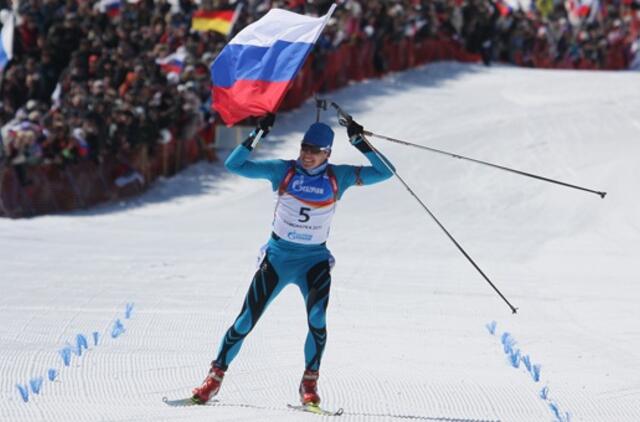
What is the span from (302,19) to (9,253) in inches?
258

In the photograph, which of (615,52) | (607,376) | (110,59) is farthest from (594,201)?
(615,52)

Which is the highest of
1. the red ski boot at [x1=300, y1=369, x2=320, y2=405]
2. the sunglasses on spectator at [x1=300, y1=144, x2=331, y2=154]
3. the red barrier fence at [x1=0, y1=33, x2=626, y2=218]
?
the sunglasses on spectator at [x1=300, y1=144, x2=331, y2=154]

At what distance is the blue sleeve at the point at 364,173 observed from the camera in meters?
8.43

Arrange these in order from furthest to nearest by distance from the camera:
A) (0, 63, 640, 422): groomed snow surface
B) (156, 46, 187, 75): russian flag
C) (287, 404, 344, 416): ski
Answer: (156, 46, 187, 75): russian flag
(0, 63, 640, 422): groomed snow surface
(287, 404, 344, 416): ski

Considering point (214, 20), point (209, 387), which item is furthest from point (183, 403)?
point (214, 20)

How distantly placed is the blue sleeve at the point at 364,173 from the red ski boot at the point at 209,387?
1.38m

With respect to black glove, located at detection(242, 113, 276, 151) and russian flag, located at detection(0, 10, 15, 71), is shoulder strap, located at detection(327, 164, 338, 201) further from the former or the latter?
russian flag, located at detection(0, 10, 15, 71)

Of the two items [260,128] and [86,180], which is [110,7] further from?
[260,128]

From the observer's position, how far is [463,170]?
21766 millimetres

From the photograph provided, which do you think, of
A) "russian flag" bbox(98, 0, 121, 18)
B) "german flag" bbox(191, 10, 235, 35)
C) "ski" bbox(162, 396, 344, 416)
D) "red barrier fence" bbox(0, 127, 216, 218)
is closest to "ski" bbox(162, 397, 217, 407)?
"ski" bbox(162, 396, 344, 416)

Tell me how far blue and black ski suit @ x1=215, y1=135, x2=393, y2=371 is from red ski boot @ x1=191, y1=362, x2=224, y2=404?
0.17ft

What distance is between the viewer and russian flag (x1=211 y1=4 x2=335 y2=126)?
29.5ft

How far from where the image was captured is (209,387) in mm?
8094

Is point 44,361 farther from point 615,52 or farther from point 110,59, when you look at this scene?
point 615,52
